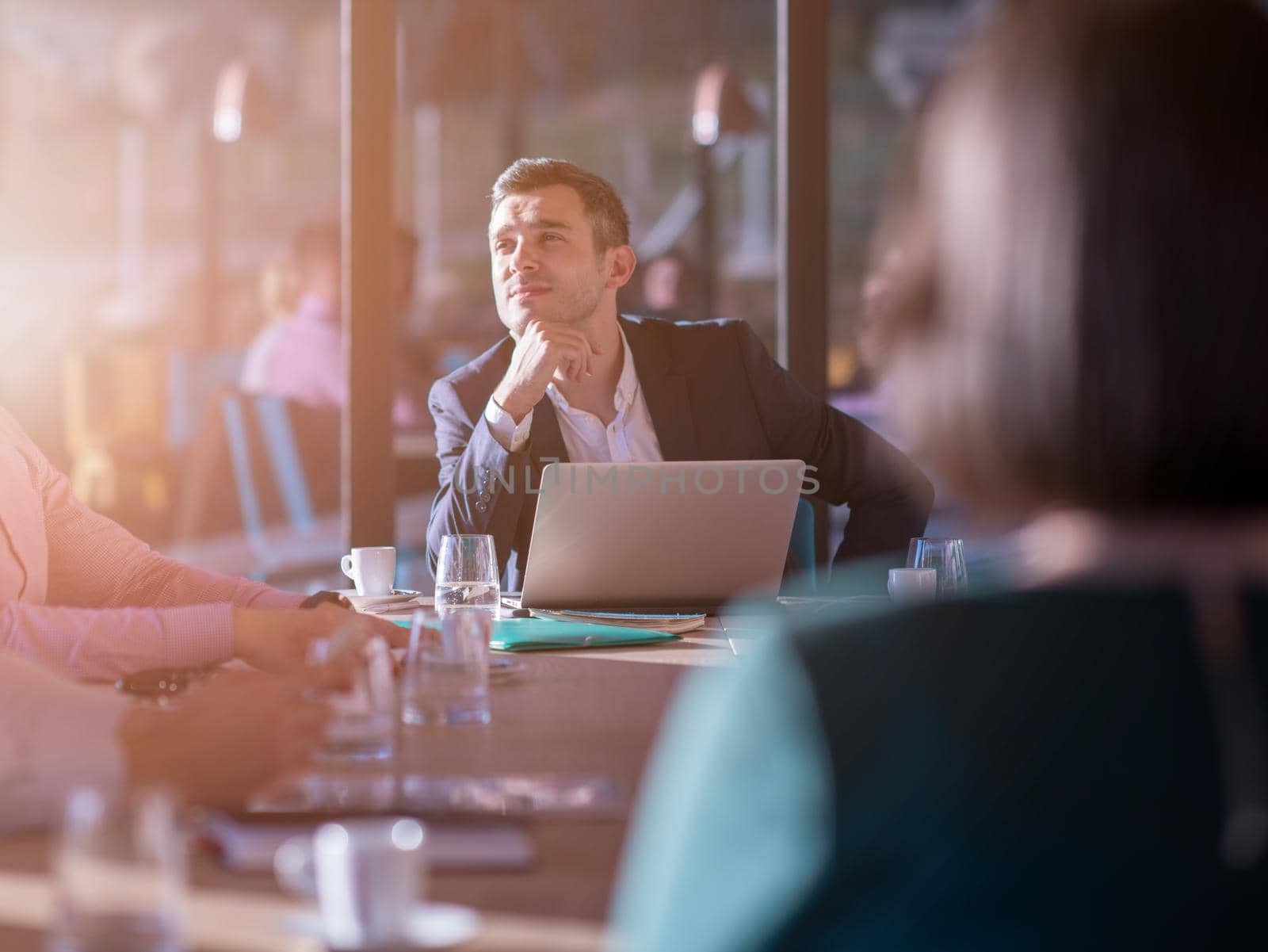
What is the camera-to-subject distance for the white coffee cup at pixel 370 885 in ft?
2.55

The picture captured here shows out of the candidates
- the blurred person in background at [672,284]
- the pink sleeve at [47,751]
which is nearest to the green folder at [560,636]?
the pink sleeve at [47,751]

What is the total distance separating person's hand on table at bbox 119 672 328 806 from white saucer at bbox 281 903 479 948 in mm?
235

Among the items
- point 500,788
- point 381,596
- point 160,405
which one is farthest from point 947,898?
point 160,405

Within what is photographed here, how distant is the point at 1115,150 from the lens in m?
0.63

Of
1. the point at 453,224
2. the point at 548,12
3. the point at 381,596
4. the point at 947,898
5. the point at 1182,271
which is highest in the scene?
the point at 548,12

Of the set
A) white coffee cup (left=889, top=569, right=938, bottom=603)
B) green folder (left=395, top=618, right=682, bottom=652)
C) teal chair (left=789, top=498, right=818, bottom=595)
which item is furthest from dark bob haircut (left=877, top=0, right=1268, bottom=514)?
teal chair (left=789, top=498, right=818, bottom=595)

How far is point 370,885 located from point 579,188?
258 centimetres

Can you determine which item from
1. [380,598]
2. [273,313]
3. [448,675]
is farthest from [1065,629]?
[273,313]

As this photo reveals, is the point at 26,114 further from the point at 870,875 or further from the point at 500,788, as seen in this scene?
the point at 870,875

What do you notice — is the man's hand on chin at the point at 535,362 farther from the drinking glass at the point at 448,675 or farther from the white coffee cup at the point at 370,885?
the white coffee cup at the point at 370,885

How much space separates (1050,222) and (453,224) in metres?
9.01

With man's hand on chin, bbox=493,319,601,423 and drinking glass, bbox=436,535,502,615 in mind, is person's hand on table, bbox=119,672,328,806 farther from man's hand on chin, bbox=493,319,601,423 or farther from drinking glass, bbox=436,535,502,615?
man's hand on chin, bbox=493,319,601,423

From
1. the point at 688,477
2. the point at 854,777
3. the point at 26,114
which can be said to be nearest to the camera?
the point at 854,777

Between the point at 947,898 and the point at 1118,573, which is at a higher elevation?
the point at 1118,573
